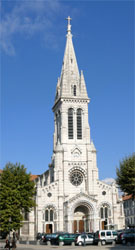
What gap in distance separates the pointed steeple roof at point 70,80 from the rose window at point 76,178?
615 inches

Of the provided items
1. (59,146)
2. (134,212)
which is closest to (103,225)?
(59,146)

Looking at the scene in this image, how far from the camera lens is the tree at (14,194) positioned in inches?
2296

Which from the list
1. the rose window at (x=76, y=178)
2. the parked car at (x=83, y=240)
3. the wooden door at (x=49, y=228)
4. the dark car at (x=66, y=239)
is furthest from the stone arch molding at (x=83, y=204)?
the parked car at (x=83, y=240)

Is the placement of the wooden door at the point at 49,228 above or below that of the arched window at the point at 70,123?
below

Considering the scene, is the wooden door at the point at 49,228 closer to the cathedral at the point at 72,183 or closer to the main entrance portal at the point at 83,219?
the cathedral at the point at 72,183

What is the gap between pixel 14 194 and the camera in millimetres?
59500

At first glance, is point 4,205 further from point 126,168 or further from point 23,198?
point 126,168

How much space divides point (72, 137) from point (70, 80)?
1218cm

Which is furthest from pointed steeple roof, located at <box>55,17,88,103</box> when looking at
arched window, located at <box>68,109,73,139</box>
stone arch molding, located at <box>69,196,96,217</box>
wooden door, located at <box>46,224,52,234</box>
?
wooden door, located at <box>46,224,52,234</box>

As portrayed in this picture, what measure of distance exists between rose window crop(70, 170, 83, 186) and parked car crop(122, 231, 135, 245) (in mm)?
28356

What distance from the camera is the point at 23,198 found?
60.5 metres

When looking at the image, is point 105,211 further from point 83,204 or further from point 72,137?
point 72,137

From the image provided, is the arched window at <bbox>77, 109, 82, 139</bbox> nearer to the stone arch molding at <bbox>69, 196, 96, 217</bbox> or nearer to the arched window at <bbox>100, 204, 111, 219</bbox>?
the stone arch molding at <bbox>69, 196, 96, 217</bbox>

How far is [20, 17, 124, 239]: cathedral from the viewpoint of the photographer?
69625mm
